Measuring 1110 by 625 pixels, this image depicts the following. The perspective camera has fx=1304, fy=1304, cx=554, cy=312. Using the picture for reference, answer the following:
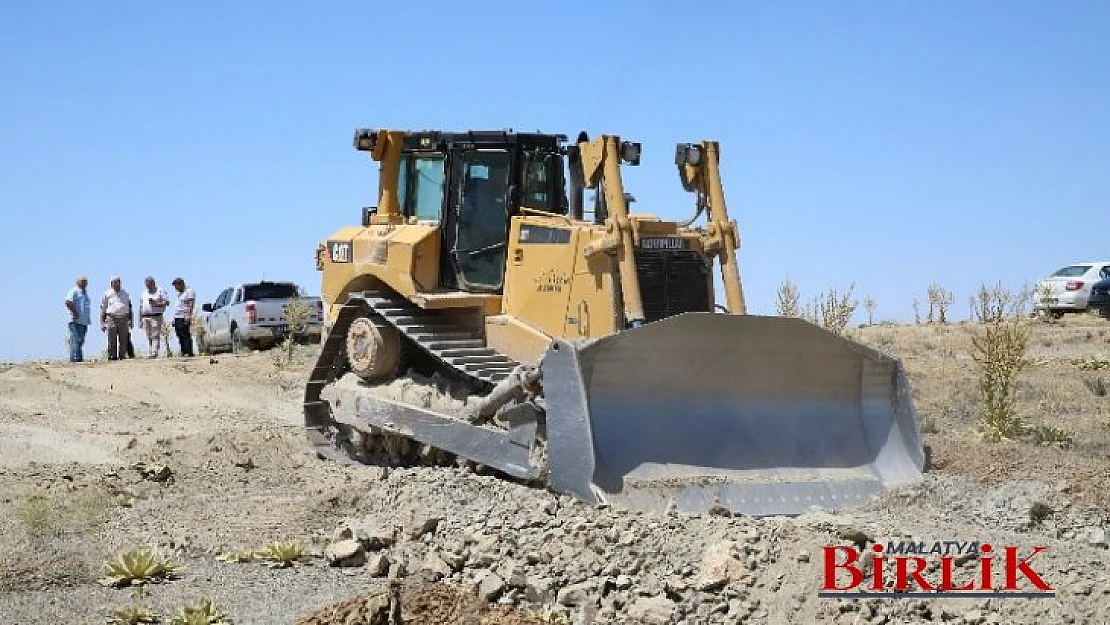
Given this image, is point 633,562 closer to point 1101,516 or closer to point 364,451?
point 1101,516

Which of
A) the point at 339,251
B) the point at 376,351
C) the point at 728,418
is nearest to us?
the point at 728,418

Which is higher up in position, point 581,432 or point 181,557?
point 581,432

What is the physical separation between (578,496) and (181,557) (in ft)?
9.58

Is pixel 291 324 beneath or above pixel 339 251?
beneath

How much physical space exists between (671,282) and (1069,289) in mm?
23488

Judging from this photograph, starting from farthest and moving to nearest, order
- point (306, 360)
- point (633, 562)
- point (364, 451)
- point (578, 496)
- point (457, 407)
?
point (306, 360) → point (364, 451) → point (457, 407) → point (578, 496) → point (633, 562)

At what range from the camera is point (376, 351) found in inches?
495

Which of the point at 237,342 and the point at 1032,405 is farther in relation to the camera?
the point at 237,342

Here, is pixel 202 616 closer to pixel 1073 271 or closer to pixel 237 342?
pixel 237 342

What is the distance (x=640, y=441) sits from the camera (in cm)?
958

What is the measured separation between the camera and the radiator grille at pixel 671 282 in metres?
11.1

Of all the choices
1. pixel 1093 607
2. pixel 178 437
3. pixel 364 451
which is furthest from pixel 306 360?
pixel 1093 607

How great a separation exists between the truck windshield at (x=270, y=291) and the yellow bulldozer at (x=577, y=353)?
1292 centimetres

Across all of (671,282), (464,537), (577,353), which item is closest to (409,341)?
(671,282)
